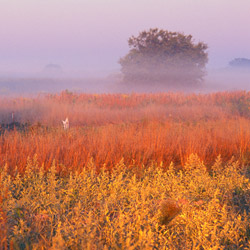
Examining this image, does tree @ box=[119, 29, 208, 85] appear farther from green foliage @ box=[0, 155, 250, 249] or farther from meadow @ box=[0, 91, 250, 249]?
green foliage @ box=[0, 155, 250, 249]

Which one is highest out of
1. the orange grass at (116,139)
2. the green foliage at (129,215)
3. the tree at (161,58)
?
the tree at (161,58)

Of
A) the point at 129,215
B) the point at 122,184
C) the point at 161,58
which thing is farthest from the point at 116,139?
the point at 161,58

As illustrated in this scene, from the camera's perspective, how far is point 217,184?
4.48 metres

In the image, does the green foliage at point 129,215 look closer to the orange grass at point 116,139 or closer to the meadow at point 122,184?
the meadow at point 122,184

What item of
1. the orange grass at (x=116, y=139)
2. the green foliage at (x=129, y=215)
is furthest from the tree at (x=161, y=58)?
the green foliage at (x=129, y=215)

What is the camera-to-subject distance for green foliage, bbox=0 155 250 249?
255 centimetres

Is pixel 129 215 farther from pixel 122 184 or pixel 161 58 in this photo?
pixel 161 58

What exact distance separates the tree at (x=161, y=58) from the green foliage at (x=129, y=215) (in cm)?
2595

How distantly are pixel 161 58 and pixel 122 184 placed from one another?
27.1 meters

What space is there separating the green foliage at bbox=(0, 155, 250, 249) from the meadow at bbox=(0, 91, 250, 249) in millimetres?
14

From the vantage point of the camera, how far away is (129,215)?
3.16 metres

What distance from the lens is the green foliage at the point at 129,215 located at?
8.37ft

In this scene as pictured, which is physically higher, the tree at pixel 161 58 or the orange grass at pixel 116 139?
the tree at pixel 161 58

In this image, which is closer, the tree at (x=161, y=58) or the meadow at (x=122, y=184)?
the meadow at (x=122, y=184)
